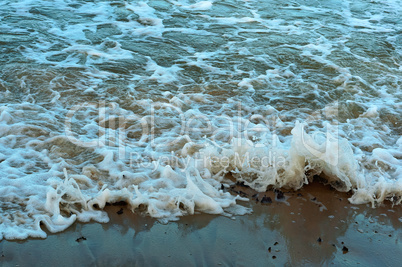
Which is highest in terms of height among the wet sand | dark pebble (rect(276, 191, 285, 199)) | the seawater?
the wet sand

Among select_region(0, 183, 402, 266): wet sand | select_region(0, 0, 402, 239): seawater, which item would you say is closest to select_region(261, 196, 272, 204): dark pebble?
select_region(0, 183, 402, 266): wet sand

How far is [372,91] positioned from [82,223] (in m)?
4.96

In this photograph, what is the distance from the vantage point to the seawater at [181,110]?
155 inches

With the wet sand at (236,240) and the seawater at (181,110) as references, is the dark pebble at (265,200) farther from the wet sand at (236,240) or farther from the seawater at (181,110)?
the seawater at (181,110)

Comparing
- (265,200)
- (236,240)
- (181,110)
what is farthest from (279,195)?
(181,110)

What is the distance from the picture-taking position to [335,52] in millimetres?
8141

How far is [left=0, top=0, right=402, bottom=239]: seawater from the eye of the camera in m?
3.93

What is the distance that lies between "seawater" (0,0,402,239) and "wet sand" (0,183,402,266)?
17cm

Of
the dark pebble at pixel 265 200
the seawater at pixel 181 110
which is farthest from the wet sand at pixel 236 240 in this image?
the seawater at pixel 181 110

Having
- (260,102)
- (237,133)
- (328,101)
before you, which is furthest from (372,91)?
(237,133)

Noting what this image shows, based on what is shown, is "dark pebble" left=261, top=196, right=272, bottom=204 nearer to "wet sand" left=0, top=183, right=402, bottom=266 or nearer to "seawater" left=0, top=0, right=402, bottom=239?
"wet sand" left=0, top=183, right=402, bottom=266

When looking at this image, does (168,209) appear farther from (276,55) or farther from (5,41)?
(5,41)

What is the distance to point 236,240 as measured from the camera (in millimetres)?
3355

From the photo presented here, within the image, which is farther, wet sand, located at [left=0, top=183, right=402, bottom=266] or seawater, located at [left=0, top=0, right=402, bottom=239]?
seawater, located at [left=0, top=0, right=402, bottom=239]
